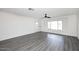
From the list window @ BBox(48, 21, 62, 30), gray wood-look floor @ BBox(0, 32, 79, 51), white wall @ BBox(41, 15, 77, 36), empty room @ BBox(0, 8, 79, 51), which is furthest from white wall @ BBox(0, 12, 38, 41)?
white wall @ BBox(41, 15, 77, 36)

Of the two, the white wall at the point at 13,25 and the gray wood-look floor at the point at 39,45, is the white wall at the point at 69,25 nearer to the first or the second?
the gray wood-look floor at the point at 39,45

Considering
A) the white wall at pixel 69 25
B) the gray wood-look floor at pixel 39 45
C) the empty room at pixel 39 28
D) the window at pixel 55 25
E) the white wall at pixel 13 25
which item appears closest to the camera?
the gray wood-look floor at pixel 39 45

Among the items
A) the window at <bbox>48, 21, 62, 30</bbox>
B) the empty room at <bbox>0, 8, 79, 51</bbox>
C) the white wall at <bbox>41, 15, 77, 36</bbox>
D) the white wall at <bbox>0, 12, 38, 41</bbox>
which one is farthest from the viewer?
the window at <bbox>48, 21, 62, 30</bbox>

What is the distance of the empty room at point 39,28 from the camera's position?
11.5ft

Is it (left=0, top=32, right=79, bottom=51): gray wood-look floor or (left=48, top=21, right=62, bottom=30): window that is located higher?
(left=48, top=21, right=62, bottom=30): window

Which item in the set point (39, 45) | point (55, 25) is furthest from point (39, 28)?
point (39, 45)

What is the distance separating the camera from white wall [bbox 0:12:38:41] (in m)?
4.21

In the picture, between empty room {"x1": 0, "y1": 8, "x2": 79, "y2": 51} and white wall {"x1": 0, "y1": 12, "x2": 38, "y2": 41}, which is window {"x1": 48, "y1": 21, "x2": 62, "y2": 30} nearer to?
empty room {"x1": 0, "y1": 8, "x2": 79, "y2": 51}

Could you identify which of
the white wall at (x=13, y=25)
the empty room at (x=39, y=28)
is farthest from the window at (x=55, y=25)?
the white wall at (x=13, y=25)
